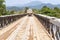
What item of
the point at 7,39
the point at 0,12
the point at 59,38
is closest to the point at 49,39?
the point at 7,39

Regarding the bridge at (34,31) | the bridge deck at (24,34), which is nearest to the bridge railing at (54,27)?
the bridge at (34,31)

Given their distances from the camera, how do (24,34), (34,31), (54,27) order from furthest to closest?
(34,31) → (24,34) → (54,27)

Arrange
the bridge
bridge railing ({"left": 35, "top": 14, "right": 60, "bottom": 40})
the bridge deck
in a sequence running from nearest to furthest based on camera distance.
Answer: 1. bridge railing ({"left": 35, "top": 14, "right": 60, "bottom": 40})
2. the bridge
3. the bridge deck

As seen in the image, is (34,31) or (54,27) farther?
(34,31)

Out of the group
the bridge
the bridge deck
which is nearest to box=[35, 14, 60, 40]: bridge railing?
the bridge

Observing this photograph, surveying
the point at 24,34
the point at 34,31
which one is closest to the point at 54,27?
the point at 24,34

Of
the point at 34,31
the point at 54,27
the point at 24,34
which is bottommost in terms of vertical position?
the point at 34,31

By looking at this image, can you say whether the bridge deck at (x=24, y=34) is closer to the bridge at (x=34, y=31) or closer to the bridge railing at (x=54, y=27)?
the bridge at (x=34, y=31)

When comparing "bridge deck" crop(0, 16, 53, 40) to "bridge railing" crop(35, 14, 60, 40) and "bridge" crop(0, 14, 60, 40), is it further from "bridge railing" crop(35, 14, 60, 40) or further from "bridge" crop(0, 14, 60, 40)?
"bridge railing" crop(35, 14, 60, 40)

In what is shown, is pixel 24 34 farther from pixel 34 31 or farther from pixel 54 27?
pixel 54 27

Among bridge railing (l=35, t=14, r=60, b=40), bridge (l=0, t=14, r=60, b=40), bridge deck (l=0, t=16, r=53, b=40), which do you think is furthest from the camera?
bridge deck (l=0, t=16, r=53, b=40)

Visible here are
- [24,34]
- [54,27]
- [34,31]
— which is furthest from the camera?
[34,31]

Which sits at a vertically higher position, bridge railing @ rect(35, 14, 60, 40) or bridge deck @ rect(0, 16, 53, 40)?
bridge railing @ rect(35, 14, 60, 40)

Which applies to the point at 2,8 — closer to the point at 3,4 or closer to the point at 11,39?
the point at 3,4
